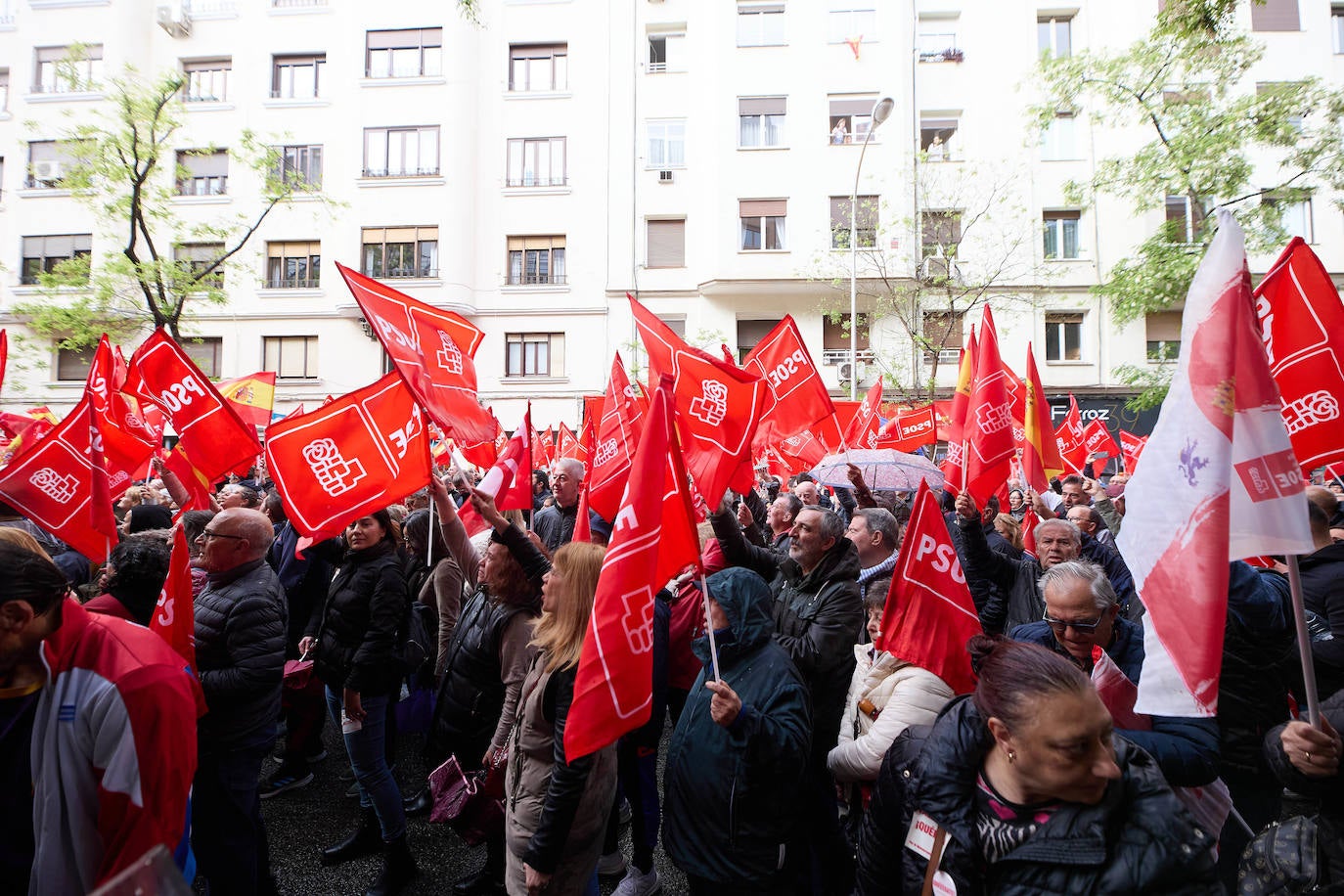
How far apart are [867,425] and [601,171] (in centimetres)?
1812

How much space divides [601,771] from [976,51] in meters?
26.9

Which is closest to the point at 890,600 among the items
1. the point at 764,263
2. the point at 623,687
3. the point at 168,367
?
the point at 623,687

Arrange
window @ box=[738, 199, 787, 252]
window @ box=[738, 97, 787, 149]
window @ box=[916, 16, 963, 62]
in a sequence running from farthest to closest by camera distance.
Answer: window @ box=[916, 16, 963, 62] → window @ box=[738, 97, 787, 149] → window @ box=[738, 199, 787, 252]

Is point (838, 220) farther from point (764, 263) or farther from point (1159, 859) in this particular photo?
point (1159, 859)

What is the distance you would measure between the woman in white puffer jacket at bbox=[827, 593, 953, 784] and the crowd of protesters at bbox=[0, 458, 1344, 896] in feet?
0.04

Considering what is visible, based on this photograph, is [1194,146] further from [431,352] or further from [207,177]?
[207,177]

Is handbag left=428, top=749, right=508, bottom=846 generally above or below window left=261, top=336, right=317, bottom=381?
below

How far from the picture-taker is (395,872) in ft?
12.9

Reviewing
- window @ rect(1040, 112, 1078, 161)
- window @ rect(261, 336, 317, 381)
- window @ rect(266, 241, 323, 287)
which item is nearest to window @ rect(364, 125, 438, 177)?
window @ rect(266, 241, 323, 287)

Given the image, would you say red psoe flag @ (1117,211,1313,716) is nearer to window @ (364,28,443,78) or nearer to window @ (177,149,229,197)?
window @ (364,28,443,78)

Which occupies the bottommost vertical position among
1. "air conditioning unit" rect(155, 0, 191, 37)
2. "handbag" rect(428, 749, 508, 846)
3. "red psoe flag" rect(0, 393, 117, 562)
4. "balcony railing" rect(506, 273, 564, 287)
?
"handbag" rect(428, 749, 508, 846)

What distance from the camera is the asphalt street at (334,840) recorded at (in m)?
3.99

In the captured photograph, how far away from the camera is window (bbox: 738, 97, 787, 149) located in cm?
2427

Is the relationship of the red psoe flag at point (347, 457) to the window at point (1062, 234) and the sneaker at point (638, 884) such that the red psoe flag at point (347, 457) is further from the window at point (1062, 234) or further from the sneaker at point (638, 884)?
the window at point (1062, 234)
